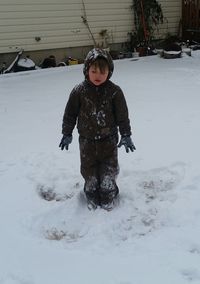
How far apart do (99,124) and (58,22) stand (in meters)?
8.35

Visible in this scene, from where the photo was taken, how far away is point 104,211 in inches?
146

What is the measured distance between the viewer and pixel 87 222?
141 inches

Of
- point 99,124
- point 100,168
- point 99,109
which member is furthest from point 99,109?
point 100,168

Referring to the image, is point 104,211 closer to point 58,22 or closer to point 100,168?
point 100,168

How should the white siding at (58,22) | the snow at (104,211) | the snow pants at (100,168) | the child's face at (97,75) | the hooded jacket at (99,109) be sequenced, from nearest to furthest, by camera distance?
the snow at (104,211)
the child's face at (97,75)
the hooded jacket at (99,109)
the snow pants at (100,168)
the white siding at (58,22)

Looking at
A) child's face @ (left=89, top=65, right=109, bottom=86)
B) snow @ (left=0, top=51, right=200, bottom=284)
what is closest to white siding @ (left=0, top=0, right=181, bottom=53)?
snow @ (left=0, top=51, right=200, bottom=284)

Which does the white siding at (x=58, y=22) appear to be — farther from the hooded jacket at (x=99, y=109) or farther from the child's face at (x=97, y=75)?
the child's face at (x=97, y=75)

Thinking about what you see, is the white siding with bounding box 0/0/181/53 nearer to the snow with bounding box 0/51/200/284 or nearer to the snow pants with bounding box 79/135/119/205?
the snow with bounding box 0/51/200/284

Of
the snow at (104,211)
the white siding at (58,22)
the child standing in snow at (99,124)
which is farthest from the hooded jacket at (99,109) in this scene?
the white siding at (58,22)

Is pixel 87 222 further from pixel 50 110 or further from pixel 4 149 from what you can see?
pixel 50 110

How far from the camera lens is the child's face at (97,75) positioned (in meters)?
3.47

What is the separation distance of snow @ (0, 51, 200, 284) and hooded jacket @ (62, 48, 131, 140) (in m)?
0.61

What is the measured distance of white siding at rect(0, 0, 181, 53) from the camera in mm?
10852

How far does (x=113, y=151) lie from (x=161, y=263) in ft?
3.66
